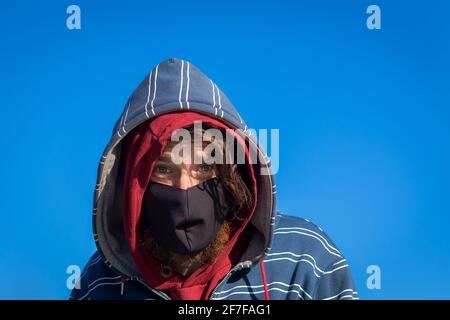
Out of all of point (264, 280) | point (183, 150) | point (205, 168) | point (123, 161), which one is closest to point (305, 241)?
point (264, 280)

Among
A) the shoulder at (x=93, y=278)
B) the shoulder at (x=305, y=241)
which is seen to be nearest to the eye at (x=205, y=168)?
the shoulder at (x=305, y=241)

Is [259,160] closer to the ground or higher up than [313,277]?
higher up

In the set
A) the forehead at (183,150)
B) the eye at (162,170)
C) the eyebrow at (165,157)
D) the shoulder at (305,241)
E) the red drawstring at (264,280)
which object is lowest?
the red drawstring at (264,280)

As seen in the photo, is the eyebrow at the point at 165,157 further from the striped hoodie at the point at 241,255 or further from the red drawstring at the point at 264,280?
the red drawstring at the point at 264,280

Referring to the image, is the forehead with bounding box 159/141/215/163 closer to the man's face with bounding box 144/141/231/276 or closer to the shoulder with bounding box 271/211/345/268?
the man's face with bounding box 144/141/231/276

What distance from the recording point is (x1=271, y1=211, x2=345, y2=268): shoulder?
3969mm

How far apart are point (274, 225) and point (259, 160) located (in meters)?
0.36

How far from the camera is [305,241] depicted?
13.1ft

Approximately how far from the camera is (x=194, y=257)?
3.95m

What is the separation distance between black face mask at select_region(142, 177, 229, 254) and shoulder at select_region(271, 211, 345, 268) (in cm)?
34

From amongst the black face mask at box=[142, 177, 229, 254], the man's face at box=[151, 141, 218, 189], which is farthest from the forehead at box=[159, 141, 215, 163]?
the black face mask at box=[142, 177, 229, 254]

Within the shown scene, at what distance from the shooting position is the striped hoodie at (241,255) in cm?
387
